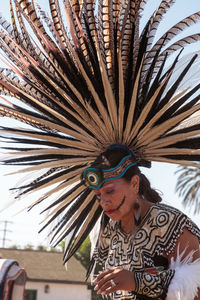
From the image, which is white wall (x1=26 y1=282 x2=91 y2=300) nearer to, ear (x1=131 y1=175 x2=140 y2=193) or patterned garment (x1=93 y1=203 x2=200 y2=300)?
patterned garment (x1=93 y1=203 x2=200 y2=300)

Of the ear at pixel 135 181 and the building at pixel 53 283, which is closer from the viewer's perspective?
the ear at pixel 135 181

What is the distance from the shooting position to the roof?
2663 cm

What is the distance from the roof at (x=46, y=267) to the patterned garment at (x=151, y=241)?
22.4m

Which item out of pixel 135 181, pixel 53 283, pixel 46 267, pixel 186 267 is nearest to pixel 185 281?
pixel 186 267

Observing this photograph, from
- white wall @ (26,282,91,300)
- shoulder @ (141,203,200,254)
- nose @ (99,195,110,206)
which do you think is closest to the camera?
shoulder @ (141,203,200,254)

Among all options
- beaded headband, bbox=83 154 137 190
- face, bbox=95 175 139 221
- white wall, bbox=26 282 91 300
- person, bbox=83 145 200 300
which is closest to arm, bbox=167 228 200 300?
person, bbox=83 145 200 300

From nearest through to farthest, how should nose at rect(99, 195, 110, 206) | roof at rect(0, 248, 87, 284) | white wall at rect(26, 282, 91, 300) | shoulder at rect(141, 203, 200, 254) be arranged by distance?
shoulder at rect(141, 203, 200, 254) < nose at rect(99, 195, 110, 206) < white wall at rect(26, 282, 91, 300) < roof at rect(0, 248, 87, 284)

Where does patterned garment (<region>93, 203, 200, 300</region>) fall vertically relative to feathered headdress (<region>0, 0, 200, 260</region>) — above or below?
below

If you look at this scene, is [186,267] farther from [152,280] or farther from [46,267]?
[46,267]

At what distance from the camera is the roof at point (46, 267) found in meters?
26.6

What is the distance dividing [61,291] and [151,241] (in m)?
24.6

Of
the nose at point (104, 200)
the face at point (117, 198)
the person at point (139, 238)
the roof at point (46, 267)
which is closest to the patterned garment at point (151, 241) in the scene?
the person at point (139, 238)

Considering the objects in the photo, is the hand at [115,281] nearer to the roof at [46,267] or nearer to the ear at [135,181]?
the ear at [135,181]

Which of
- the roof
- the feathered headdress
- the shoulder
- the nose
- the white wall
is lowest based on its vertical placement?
the white wall
